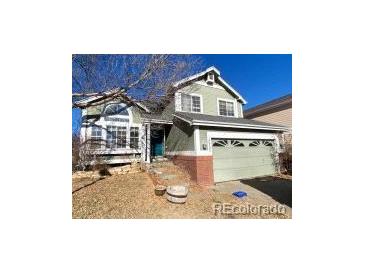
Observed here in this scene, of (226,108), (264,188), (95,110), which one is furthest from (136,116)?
(264,188)

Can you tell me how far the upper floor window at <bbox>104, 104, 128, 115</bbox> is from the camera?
739cm

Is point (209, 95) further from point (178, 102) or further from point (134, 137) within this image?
point (134, 137)

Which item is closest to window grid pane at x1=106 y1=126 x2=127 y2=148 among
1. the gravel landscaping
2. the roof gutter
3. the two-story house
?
the two-story house

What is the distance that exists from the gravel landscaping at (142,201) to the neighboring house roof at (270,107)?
533cm

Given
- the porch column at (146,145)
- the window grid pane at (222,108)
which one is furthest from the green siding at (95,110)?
the window grid pane at (222,108)

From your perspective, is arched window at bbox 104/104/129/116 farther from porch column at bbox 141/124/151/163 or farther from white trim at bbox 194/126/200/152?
white trim at bbox 194/126/200/152

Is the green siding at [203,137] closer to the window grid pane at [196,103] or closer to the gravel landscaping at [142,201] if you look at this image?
the gravel landscaping at [142,201]

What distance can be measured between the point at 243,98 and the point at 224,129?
391 centimetres

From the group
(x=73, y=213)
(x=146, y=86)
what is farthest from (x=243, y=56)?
(x=73, y=213)

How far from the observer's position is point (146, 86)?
5.78 m

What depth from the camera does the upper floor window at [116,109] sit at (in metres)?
7.39

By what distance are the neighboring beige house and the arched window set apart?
6667 millimetres
